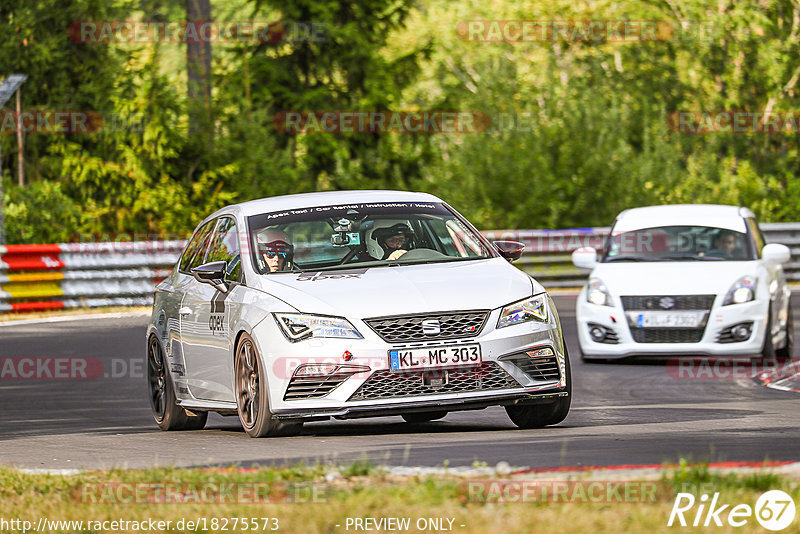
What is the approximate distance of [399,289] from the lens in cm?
1000

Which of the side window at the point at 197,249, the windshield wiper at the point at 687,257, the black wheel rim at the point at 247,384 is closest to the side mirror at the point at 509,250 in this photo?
the black wheel rim at the point at 247,384

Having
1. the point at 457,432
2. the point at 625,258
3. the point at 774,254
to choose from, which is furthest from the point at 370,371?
the point at 774,254

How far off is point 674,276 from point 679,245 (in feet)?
3.73

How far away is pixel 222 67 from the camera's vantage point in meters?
36.1

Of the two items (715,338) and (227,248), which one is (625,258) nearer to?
(715,338)

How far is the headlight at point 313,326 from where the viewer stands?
386 inches

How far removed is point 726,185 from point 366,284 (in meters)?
26.3

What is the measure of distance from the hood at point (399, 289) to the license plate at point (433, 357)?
0.24 m

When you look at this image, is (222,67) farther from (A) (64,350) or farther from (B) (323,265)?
(B) (323,265)

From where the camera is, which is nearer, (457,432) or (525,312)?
(525,312)

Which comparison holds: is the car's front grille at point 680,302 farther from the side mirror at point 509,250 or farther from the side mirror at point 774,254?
the side mirror at point 509,250

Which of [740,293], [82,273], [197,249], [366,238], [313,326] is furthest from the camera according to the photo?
[82,273]

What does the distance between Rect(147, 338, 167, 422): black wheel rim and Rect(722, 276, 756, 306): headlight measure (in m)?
6.23

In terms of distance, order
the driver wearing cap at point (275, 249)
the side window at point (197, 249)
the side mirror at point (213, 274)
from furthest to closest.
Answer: the side window at point (197, 249), the side mirror at point (213, 274), the driver wearing cap at point (275, 249)
